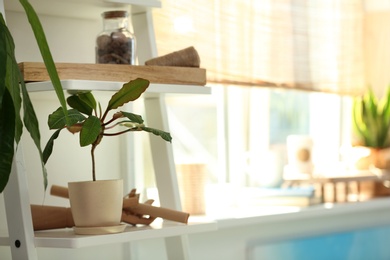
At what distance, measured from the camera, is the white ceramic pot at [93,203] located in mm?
1553

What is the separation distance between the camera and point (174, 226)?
171 centimetres

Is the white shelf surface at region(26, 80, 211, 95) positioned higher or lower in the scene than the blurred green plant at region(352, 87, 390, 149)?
higher

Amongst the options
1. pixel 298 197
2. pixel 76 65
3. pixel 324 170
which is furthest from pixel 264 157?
pixel 76 65

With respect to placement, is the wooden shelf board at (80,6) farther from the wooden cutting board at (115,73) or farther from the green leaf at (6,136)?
the green leaf at (6,136)

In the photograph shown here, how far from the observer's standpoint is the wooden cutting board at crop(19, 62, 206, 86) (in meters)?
1.58

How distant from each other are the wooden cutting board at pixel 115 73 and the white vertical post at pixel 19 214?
172mm

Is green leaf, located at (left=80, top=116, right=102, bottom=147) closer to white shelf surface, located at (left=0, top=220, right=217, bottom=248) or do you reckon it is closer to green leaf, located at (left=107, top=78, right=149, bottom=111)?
green leaf, located at (left=107, top=78, right=149, bottom=111)

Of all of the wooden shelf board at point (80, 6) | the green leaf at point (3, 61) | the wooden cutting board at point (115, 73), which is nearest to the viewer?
the green leaf at point (3, 61)

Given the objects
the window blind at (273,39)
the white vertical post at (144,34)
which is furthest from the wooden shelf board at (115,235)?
the window blind at (273,39)

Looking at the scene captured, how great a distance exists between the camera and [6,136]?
1135 millimetres

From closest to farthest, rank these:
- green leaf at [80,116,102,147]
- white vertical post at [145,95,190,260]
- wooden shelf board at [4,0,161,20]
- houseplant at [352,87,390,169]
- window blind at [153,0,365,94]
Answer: green leaf at [80,116,102,147] < wooden shelf board at [4,0,161,20] < white vertical post at [145,95,190,260] < window blind at [153,0,365,94] < houseplant at [352,87,390,169]

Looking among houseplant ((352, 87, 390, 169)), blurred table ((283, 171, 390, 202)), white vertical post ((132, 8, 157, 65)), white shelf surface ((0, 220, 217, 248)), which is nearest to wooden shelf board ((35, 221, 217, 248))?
white shelf surface ((0, 220, 217, 248))

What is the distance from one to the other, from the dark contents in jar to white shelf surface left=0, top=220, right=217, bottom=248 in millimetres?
374

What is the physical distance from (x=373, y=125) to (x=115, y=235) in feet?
5.24
